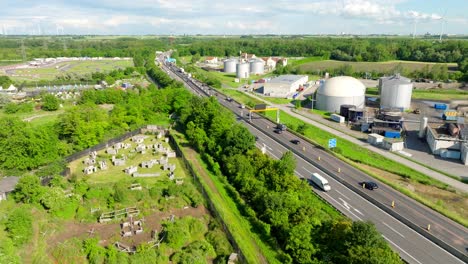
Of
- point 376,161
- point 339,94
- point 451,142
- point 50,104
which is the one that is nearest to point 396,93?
point 339,94

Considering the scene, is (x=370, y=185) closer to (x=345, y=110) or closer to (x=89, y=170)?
(x=89, y=170)

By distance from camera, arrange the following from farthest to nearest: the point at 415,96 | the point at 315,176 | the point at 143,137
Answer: the point at 415,96, the point at 143,137, the point at 315,176

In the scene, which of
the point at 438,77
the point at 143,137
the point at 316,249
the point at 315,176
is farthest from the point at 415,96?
the point at 316,249

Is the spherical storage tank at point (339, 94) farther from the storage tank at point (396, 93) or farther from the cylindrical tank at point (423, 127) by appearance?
the cylindrical tank at point (423, 127)

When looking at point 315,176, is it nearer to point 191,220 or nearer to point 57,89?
point 191,220

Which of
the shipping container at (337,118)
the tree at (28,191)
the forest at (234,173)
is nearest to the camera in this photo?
the forest at (234,173)

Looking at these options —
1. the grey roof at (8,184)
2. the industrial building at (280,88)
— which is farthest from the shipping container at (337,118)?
the grey roof at (8,184)

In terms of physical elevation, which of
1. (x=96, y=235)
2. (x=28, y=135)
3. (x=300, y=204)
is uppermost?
(x=28, y=135)

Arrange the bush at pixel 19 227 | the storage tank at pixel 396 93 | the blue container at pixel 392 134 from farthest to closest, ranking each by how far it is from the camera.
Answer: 1. the storage tank at pixel 396 93
2. the blue container at pixel 392 134
3. the bush at pixel 19 227
